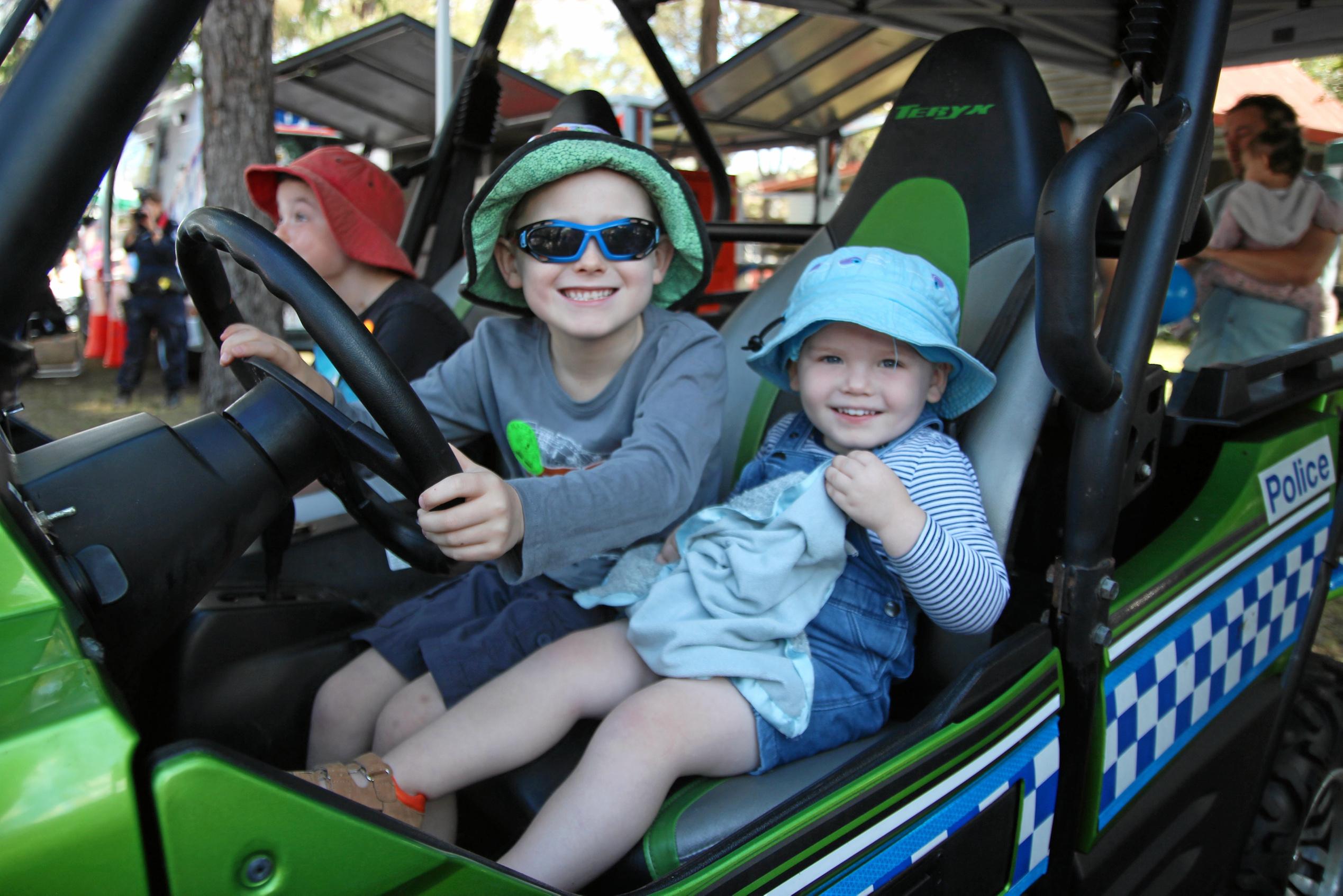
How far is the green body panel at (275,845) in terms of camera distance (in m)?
0.60

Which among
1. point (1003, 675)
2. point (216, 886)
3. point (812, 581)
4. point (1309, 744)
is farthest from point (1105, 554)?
point (216, 886)

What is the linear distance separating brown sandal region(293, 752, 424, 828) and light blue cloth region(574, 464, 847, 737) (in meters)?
0.34

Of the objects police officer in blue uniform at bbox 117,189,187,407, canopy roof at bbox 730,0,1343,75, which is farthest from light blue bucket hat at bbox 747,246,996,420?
police officer in blue uniform at bbox 117,189,187,407

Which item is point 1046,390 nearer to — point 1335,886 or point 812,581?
point 812,581

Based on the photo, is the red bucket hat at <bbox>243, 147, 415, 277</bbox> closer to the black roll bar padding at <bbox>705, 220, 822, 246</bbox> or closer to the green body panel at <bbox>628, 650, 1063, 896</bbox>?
the black roll bar padding at <bbox>705, 220, 822, 246</bbox>

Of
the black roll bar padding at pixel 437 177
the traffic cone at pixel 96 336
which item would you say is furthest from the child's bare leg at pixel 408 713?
the traffic cone at pixel 96 336

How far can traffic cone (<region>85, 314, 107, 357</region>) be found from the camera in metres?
7.95

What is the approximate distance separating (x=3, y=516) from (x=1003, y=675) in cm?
97

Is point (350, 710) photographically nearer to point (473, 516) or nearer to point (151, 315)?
point (473, 516)

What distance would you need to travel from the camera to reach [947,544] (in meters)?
1.12

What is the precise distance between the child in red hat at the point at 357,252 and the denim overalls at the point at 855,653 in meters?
1.13

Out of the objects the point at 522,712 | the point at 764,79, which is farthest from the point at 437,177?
the point at 764,79

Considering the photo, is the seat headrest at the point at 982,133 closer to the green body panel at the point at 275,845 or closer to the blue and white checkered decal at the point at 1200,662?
the blue and white checkered decal at the point at 1200,662

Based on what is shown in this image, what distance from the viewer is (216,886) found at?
619mm
